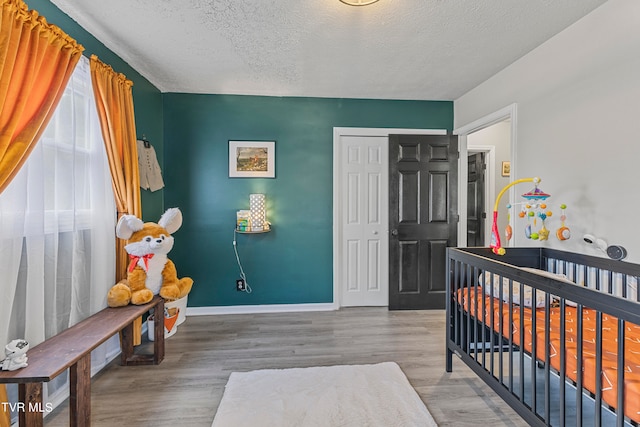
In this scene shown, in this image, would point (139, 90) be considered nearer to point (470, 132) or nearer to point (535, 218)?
point (470, 132)

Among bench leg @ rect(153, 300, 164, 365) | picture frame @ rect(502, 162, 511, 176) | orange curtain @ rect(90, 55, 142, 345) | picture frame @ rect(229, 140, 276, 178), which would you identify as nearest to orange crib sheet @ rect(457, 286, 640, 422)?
bench leg @ rect(153, 300, 164, 365)

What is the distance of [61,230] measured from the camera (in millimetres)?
1781

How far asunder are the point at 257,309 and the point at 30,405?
2.13 meters

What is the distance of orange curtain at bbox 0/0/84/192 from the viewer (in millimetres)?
1333

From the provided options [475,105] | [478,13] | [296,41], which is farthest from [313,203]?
[478,13]

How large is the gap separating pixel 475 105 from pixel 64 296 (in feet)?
12.2

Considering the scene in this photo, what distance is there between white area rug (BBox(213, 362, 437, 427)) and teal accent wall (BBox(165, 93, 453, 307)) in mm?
1336

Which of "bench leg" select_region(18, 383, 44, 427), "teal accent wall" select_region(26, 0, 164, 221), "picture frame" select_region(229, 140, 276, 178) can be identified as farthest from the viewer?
"picture frame" select_region(229, 140, 276, 178)

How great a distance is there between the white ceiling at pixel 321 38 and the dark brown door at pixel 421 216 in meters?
0.70

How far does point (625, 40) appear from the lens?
167cm

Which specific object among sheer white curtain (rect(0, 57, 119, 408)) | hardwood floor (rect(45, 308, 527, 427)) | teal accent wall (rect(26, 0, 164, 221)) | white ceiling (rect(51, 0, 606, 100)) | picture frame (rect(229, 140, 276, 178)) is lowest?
hardwood floor (rect(45, 308, 527, 427))

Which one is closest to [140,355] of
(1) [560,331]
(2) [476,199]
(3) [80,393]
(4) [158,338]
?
(4) [158,338]

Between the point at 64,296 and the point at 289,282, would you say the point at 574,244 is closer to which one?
the point at 289,282

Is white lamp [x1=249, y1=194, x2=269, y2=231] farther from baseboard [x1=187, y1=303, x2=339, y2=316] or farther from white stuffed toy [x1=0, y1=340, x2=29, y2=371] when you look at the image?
white stuffed toy [x1=0, y1=340, x2=29, y2=371]
